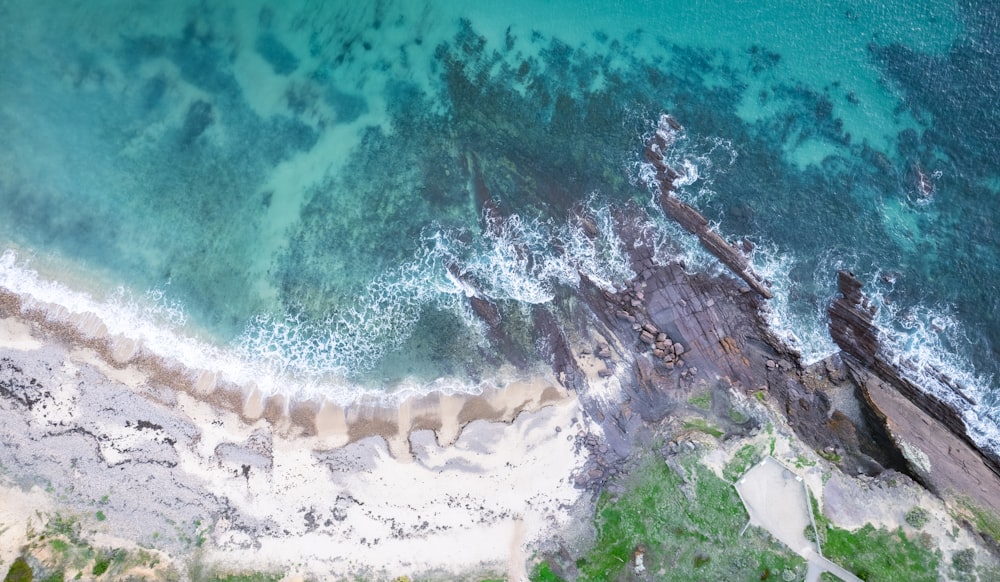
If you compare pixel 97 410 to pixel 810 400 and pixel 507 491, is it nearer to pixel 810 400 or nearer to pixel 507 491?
pixel 507 491

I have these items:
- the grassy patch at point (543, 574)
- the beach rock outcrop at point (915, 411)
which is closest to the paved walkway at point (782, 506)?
→ the beach rock outcrop at point (915, 411)

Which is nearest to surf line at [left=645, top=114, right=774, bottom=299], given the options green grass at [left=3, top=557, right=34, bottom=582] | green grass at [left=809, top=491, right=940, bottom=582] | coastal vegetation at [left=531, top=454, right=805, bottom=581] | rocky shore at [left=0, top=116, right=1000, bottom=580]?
rocky shore at [left=0, top=116, right=1000, bottom=580]

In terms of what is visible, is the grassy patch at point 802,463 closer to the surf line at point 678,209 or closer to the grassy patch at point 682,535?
the grassy patch at point 682,535

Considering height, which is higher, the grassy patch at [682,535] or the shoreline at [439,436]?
the shoreline at [439,436]

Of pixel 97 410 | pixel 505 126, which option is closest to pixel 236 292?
pixel 97 410

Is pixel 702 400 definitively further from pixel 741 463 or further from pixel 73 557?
pixel 73 557

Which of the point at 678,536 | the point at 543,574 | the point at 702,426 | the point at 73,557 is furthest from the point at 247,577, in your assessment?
the point at 702,426
